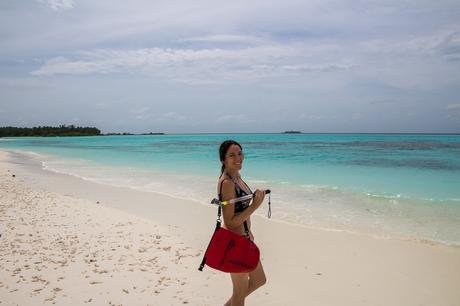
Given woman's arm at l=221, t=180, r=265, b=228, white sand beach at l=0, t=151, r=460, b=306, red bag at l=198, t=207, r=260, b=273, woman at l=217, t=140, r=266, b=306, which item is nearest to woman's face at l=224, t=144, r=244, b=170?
woman at l=217, t=140, r=266, b=306

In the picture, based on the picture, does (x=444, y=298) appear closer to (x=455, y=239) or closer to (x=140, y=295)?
(x=455, y=239)

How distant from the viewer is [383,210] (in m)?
9.63

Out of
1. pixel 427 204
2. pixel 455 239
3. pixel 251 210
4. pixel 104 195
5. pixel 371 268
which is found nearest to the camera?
Answer: pixel 251 210

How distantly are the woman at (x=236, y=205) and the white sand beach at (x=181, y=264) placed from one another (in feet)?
4.23

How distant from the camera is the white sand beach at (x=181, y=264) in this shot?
440 cm

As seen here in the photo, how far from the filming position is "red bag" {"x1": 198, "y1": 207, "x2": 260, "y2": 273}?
283 centimetres

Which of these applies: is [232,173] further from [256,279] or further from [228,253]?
[256,279]

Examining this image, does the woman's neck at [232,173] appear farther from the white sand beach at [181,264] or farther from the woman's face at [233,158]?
the white sand beach at [181,264]

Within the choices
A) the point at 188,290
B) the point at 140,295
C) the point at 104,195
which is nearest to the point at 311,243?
the point at 188,290

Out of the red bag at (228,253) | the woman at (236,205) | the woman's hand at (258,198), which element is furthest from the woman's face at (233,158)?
the red bag at (228,253)

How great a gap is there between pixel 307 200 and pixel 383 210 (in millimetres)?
2147

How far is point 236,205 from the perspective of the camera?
9.74 ft

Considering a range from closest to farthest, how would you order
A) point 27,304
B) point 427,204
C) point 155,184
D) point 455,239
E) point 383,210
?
point 27,304, point 455,239, point 383,210, point 427,204, point 155,184

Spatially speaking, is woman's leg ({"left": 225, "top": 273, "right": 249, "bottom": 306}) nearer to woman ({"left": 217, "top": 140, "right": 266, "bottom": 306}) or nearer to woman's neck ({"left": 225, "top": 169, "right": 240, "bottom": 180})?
woman ({"left": 217, "top": 140, "right": 266, "bottom": 306})
